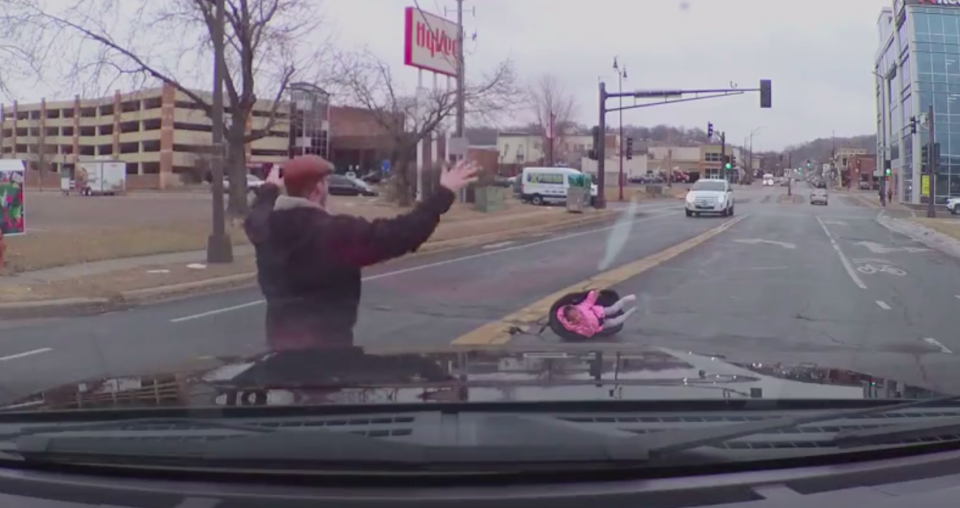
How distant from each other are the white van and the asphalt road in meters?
27.7

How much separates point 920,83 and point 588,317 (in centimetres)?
5682

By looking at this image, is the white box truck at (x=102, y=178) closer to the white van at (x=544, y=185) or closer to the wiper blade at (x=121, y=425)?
the white van at (x=544, y=185)

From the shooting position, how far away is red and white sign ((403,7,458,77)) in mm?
21766

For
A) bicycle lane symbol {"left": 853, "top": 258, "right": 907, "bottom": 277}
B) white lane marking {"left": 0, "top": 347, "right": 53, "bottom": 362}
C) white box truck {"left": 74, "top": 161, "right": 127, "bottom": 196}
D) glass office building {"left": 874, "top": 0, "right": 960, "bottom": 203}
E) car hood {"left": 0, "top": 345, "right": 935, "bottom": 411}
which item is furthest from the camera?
glass office building {"left": 874, "top": 0, "right": 960, "bottom": 203}

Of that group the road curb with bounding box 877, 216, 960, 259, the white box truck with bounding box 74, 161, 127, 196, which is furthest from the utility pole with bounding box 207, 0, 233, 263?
the white box truck with bounding box 74, 161, 127, 196

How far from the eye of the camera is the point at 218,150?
63.0 feet

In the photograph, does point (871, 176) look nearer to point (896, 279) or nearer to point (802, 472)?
point (896, 279)

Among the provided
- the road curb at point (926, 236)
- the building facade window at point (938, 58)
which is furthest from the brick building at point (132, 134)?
the building facade window at point (938, 58)

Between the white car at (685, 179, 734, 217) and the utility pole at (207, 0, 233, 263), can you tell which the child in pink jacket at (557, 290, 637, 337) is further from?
the white car at (685, 179, 734, 217)

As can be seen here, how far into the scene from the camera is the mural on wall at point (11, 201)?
79.2ft

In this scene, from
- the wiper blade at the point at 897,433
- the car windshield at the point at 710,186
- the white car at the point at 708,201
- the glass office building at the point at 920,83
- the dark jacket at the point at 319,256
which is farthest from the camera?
the glass office building at the point at 920,83

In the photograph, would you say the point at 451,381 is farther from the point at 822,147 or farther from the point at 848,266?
the point at 822,147

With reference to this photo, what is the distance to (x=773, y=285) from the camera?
16.2 meters

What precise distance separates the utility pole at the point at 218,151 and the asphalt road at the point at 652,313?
343 centimetres
